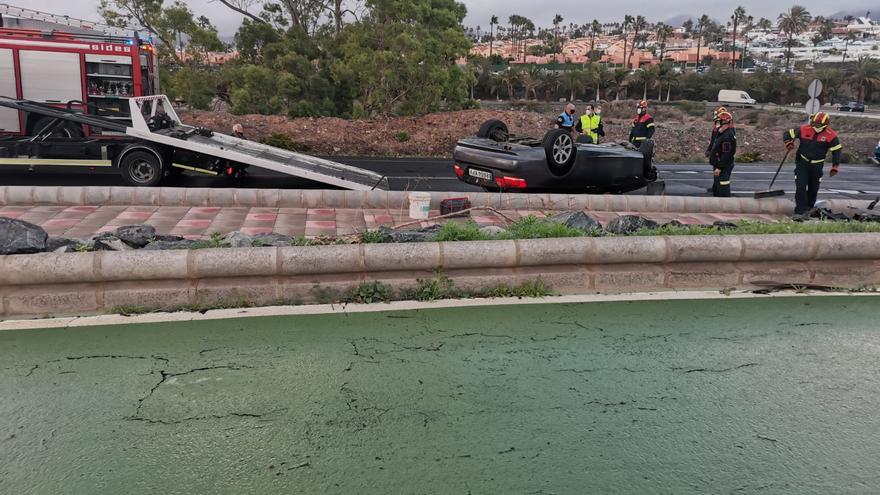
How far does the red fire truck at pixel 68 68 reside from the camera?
47.3ft

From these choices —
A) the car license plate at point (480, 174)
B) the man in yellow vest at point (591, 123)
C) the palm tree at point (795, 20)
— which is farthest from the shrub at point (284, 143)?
the palm tree at point (795, 20)

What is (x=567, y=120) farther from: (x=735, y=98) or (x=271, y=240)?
(x=735, y=98)

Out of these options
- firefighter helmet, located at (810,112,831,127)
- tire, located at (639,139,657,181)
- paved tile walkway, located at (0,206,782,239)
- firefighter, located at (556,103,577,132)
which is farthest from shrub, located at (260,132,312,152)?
firefighter helmet, located at (810,112,831,127)

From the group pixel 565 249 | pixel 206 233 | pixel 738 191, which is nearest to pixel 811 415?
pixel 565 249

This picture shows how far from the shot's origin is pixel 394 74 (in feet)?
82.9

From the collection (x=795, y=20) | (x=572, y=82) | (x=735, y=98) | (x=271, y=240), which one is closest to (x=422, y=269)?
(x=271, y=240)

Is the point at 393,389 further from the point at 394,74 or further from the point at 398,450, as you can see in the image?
the point at 394,74

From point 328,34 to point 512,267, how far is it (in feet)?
82.9

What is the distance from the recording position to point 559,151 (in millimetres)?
10156

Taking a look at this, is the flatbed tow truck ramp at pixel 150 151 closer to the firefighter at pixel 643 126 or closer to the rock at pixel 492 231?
the rock at pixel 492 231

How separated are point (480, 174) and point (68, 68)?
10399mm

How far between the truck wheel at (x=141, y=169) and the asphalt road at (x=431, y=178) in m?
0.49

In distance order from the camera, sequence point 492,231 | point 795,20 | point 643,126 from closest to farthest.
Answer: point 492,231 < point 643,126 < point 795,20

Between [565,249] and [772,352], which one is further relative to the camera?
[565,249]
